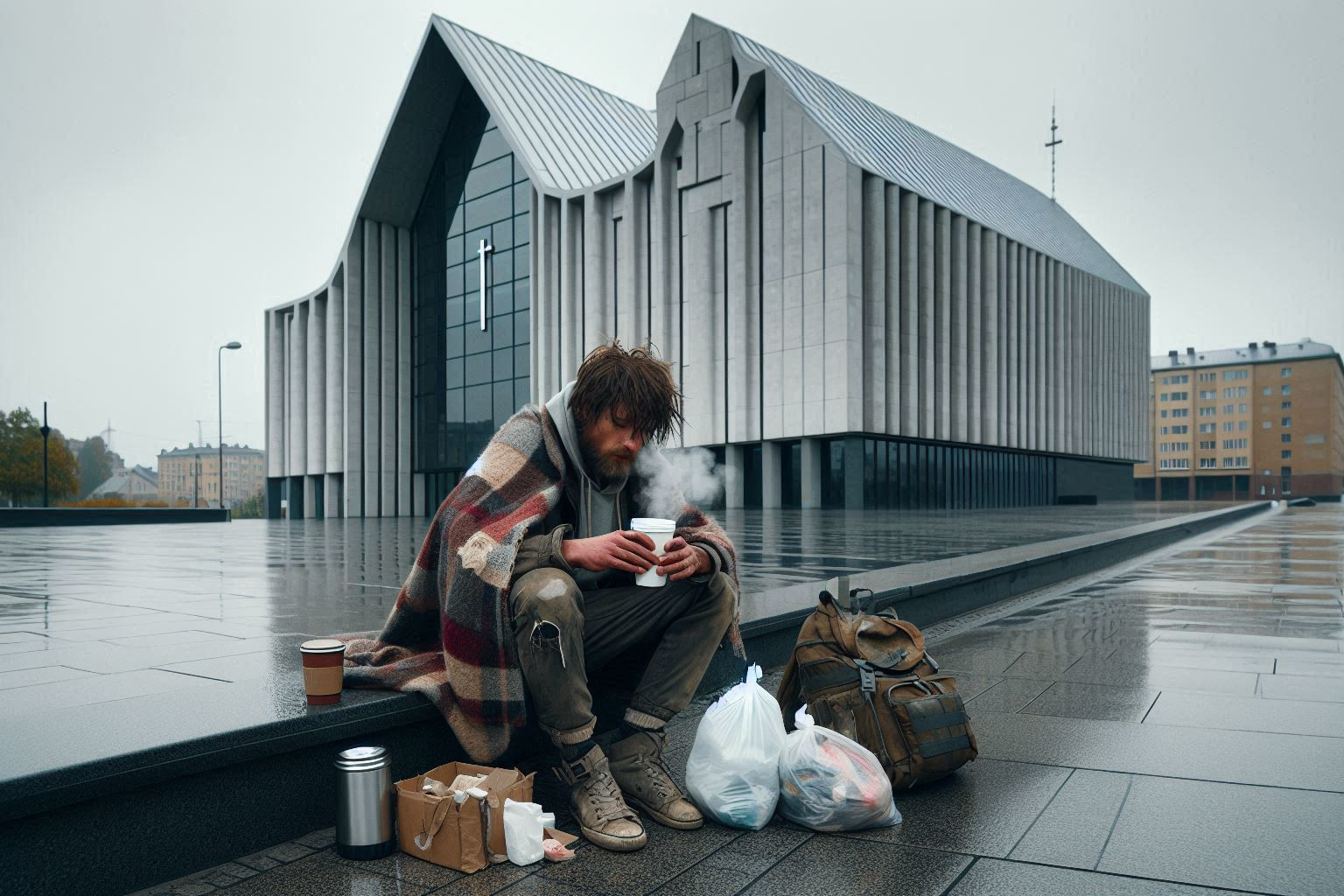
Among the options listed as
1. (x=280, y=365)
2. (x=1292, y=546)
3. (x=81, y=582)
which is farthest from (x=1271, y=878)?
(x=280, y=365)

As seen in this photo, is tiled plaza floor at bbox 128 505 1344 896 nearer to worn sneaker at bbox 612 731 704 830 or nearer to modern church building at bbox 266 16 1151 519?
worn sneaker at bbox 612 731 704 830

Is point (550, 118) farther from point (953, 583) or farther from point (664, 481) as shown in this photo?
point (664, 481)

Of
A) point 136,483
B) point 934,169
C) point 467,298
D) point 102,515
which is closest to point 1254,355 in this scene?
point 934,169

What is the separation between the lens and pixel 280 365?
4375 cm

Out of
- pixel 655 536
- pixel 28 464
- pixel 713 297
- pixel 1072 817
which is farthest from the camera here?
pixel 28 464

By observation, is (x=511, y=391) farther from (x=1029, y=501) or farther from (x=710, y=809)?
(x=710, y=809)

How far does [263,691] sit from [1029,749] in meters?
2.68

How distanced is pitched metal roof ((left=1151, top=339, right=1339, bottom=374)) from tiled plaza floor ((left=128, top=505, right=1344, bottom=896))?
375ft

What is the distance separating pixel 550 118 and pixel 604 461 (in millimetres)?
35440

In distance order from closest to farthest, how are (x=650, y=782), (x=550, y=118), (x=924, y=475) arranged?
(x=650, y=782) → (x=924, y=475) → (x=550, y=118)

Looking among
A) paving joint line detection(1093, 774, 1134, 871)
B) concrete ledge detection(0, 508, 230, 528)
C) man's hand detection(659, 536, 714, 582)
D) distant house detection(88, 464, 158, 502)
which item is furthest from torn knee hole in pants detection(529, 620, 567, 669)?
distant house detection(88, 464, 158, 502)

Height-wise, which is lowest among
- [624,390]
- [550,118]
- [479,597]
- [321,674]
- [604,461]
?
[321,674]

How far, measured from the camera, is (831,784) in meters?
2.60

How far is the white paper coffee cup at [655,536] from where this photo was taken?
2.52 m
